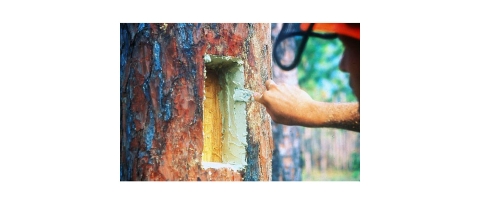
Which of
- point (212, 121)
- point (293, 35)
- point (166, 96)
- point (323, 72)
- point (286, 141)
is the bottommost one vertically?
point (286, 141)

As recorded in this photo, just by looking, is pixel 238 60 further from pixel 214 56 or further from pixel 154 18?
pixel 154 18

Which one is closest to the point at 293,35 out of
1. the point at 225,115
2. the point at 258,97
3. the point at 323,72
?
the point at 323,72

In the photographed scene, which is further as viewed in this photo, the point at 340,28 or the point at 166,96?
the point at 340,28

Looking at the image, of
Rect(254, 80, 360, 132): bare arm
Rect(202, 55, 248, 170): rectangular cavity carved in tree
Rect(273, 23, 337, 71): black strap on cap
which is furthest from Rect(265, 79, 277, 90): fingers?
Rect(273, 23, 337, 71): black strap on cap

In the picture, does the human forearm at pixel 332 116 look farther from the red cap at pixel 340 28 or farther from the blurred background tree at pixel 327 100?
the red cap at pixel 340 28

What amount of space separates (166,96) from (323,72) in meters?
1.12

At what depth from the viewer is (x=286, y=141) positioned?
3416mm

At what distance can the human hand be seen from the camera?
104 inches

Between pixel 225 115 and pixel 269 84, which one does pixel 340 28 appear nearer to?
pixel 269 84

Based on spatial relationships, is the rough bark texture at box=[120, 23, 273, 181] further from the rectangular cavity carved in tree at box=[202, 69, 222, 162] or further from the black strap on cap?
the black strap on cap

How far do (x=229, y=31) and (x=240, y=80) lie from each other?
246 mm

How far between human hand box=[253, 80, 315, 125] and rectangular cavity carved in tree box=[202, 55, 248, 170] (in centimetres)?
12

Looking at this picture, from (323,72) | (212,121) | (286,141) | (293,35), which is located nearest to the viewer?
(212,121)

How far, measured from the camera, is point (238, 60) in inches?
97.7
